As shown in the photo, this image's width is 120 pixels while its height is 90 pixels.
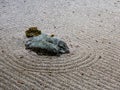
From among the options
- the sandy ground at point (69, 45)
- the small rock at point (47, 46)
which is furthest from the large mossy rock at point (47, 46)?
the sandy ground at point (69, 45)

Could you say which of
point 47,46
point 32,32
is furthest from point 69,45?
point 32,32

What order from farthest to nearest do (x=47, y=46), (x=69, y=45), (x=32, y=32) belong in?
(x=32, y=32)
(x=69, y=45)
(x=47, y=46)

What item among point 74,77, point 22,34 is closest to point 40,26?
point 22,34

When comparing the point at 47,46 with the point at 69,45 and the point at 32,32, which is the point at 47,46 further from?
the point at 32,32

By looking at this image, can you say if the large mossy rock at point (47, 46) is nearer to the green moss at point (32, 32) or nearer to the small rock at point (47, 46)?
the small rock at point (47, 46)

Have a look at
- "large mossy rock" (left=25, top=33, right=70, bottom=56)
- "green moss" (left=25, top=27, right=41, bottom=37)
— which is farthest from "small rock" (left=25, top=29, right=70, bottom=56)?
"green moss" (left=25, top=27, right=41, bottom=37)
